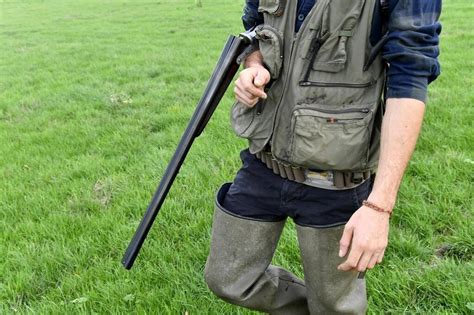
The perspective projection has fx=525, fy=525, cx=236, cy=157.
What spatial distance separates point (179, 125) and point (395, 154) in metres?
4.74

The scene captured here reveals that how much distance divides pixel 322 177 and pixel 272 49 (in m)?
0.55

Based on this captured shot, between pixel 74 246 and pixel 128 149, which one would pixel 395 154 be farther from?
pixel 128 149

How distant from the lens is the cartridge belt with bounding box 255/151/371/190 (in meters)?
2.11

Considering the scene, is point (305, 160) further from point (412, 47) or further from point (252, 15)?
point (252, 15)

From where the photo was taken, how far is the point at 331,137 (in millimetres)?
1959

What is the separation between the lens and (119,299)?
309 cm

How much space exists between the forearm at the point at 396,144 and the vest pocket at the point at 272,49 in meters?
0.52

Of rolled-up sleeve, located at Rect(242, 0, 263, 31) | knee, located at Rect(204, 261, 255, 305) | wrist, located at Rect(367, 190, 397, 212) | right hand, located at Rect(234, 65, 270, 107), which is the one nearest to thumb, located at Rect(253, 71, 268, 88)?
right hand, located at Rect(234, 65, 270, 107)

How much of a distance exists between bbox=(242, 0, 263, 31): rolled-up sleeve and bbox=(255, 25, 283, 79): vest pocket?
0.88 feet

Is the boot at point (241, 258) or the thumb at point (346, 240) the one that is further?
the boot at point (241, 258)

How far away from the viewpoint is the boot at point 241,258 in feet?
7.50

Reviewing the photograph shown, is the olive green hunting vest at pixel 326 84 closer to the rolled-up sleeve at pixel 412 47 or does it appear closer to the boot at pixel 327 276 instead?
the rolled-up sleeve at pixel 412 47

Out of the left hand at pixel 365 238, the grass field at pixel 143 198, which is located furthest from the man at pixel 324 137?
the grass field at pixel 143 198

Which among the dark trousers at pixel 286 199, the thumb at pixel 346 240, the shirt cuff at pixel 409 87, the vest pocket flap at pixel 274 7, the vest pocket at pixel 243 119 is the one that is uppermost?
the vest pocket flap at pixel 274 7
